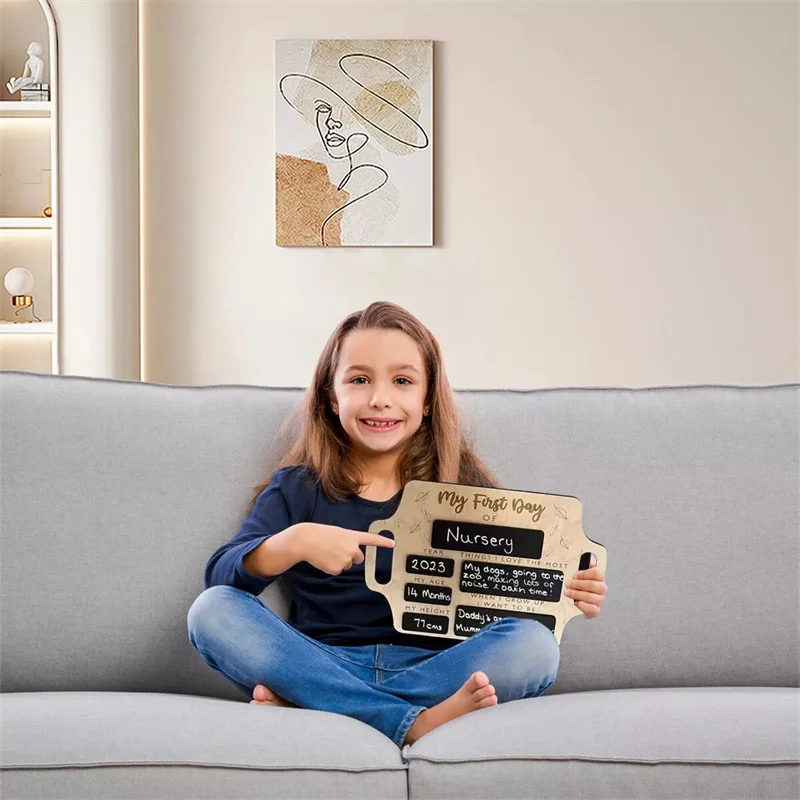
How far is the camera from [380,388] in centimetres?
152

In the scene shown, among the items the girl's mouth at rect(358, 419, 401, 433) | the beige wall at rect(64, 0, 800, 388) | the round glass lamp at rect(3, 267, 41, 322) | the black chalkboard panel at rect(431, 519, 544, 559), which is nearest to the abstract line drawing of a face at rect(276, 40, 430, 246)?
the beige wall at rect(64, 0, 800, 388)

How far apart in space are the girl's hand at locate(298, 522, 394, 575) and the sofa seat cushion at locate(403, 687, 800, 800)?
27 cm

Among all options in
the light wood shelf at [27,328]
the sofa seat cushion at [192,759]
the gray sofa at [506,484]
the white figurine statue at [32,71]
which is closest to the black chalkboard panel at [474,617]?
the gray sofa at [506,484]

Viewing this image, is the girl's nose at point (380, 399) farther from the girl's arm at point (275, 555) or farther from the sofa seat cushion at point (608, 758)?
the sofa seat cushion at point (608, 758)

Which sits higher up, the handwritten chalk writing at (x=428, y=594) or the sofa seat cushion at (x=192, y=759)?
the handwritten chalk writing at (x=428, y=594)

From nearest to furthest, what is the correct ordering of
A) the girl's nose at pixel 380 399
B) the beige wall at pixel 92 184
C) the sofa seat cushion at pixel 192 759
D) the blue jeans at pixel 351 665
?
the sofa seat cushion at pixel 192 759 < the blue jeans at pixel 351 665 < the girl's nose at pixel 380 399 < the beige wall at pixel 92 184

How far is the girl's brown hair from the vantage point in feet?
5.00

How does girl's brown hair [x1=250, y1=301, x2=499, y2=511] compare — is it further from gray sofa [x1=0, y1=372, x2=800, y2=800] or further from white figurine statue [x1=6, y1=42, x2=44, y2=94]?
white figurine statue [x1=6, y1=42, x2=44, y2=94]

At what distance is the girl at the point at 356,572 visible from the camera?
4.11 ft

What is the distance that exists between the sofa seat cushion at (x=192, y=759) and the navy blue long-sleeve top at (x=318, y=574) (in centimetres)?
28

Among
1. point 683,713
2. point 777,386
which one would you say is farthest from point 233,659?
point 777,386

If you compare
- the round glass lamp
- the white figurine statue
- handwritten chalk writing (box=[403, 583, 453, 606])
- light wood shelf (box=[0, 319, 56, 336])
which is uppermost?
the white figurine statue

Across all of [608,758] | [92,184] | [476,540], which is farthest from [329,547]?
[92,184]

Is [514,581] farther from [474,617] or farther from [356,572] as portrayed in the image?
[356,572]
